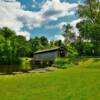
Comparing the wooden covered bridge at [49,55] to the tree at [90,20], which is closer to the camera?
the tree at [90,20]

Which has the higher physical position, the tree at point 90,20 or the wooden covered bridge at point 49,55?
the tree at point 90,20

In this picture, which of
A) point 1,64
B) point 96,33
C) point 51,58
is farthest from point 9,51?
point 96,33

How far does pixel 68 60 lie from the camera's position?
66.2 meters

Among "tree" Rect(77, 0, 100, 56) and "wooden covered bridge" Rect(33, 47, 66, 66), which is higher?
"tree" Rect(77, 0, 100, 56)

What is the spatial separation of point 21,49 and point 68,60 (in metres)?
41.6

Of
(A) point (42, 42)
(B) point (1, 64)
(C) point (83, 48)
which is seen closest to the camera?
(B) point (1, 64)

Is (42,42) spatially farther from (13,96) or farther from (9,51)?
(13,96)

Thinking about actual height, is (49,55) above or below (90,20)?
below

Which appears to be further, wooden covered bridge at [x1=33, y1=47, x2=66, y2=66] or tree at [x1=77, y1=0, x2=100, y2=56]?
wooden covered bridge at [x1=33, y1=47, x2=66, y2=66]

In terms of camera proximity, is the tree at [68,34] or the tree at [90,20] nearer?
the tree at [90,20]

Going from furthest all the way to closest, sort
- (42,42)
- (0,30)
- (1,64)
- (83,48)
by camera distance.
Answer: (42,42) → (0,30) → (83,48) → (1,64)

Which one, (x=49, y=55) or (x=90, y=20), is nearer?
(x=90, y=20)

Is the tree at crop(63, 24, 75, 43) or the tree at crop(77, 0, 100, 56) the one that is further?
the tree at crop(63, 24, 75, 43)

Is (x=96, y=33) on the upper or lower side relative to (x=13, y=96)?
upper
